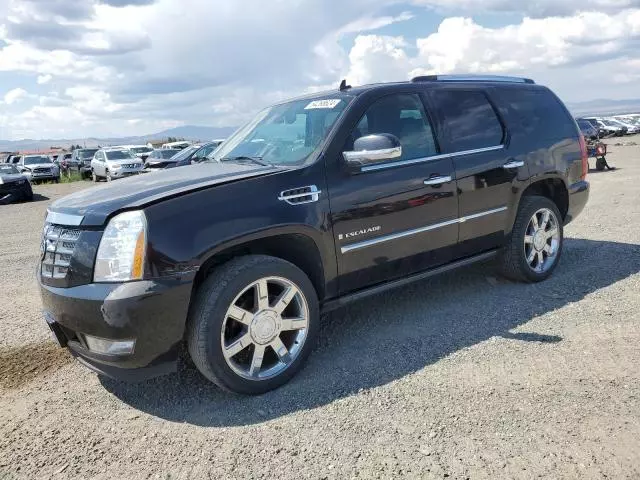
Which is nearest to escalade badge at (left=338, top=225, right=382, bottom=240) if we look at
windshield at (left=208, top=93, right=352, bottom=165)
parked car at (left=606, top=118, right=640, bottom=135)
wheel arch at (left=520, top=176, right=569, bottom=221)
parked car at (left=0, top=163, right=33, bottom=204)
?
windshield at (left=208, top=93, right=352, bottom=165)

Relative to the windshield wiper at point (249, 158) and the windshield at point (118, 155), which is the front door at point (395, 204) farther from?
the windshield at point (118, 155)

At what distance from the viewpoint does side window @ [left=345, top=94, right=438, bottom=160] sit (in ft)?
13.4

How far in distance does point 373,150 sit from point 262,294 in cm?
120

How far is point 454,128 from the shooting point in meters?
4.50

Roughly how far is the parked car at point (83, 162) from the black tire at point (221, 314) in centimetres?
3099

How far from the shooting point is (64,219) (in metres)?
3.27

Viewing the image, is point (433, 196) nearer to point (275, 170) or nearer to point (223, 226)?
point (275, 170)

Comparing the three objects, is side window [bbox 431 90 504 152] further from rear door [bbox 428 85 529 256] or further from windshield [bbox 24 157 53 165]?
windshield [bbox 24 157 53 165]

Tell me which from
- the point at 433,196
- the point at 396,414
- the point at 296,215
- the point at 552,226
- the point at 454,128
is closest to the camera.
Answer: the point at 396,414

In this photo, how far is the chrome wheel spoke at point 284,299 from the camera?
11.2 feet

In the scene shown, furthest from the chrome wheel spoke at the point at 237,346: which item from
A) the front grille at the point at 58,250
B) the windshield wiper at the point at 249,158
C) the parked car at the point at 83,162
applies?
the parked car at the point at 83,162

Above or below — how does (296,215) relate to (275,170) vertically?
below

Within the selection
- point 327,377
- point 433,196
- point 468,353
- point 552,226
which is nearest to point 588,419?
point 468,353

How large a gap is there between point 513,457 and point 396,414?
67cm
